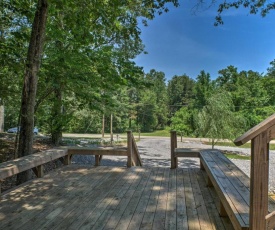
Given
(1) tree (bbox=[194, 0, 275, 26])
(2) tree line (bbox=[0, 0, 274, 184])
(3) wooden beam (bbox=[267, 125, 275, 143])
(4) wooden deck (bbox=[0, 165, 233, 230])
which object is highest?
(1) tree (bbox=[194, 0, 275, 26])

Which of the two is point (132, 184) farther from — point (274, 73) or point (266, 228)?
point (274, 73)

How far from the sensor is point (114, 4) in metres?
3.96

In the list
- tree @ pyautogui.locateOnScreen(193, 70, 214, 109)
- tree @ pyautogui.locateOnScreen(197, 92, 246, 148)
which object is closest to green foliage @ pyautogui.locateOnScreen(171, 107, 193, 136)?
tree @ pyautogui.locateOnScreen(193, 70, 214, 109)

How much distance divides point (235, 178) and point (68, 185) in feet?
7.92

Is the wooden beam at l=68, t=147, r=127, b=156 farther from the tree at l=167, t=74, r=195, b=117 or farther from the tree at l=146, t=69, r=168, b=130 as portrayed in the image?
the tree at l=167, t=74, r=195, b=117

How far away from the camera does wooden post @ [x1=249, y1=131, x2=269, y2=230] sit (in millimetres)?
1466

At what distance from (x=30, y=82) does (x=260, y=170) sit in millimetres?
3930

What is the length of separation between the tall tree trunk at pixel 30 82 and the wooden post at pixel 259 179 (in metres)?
3.79

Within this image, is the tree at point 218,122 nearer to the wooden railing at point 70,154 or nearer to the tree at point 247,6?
the wooden railing at point 70,154

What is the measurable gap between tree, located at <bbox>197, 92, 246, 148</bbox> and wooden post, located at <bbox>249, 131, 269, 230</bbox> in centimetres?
1407

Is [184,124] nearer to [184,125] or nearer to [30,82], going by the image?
[184,125]

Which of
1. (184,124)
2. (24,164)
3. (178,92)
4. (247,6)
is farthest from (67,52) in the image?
(178,92)

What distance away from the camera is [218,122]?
15117 millimetres

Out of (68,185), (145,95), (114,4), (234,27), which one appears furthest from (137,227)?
(145,95)
